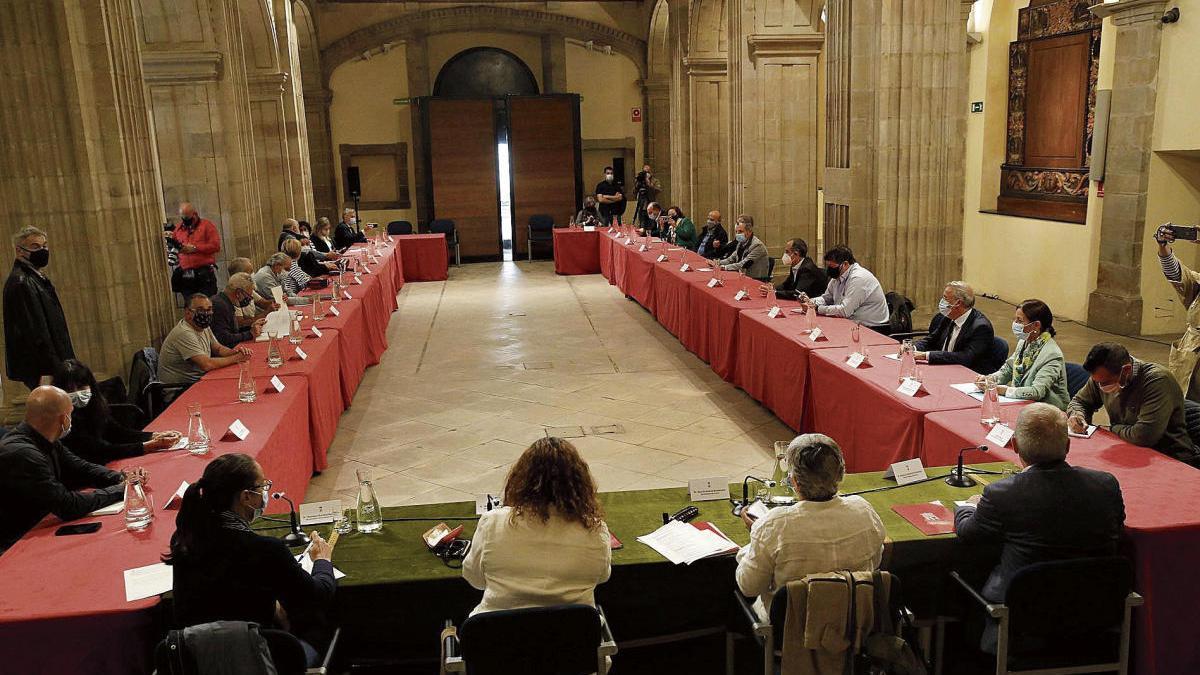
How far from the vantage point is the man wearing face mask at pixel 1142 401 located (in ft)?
12.0

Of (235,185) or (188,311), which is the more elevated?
(235,185)

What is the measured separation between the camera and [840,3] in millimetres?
8039

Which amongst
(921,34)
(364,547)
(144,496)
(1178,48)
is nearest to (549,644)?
(364,547)

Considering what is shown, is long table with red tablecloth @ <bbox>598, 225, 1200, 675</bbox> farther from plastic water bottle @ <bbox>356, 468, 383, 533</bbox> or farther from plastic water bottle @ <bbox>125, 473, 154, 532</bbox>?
plastic water bottle @ <bbox>125, 473, 154, 532</bbox>

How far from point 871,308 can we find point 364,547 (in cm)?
463

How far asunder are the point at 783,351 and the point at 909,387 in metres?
1.57

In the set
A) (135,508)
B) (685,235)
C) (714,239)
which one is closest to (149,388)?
(135,508)

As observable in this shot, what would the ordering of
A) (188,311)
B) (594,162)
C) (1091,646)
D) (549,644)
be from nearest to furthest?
1. (549,644)
2. (1091,646)
3. (188,311)
4. (594,162)

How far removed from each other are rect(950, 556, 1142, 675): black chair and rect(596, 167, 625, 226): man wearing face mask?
13.2 metres

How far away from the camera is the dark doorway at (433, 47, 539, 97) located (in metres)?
17.9

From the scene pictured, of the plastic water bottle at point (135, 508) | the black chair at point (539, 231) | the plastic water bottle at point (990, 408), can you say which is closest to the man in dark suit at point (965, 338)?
the plastic water bottle at point (990, 408)

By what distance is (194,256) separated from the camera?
8.76 metres

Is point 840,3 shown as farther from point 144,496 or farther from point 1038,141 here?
point 144,496

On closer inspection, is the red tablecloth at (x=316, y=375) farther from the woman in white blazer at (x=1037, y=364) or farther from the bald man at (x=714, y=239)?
the bald man at (x=714, y=239)
